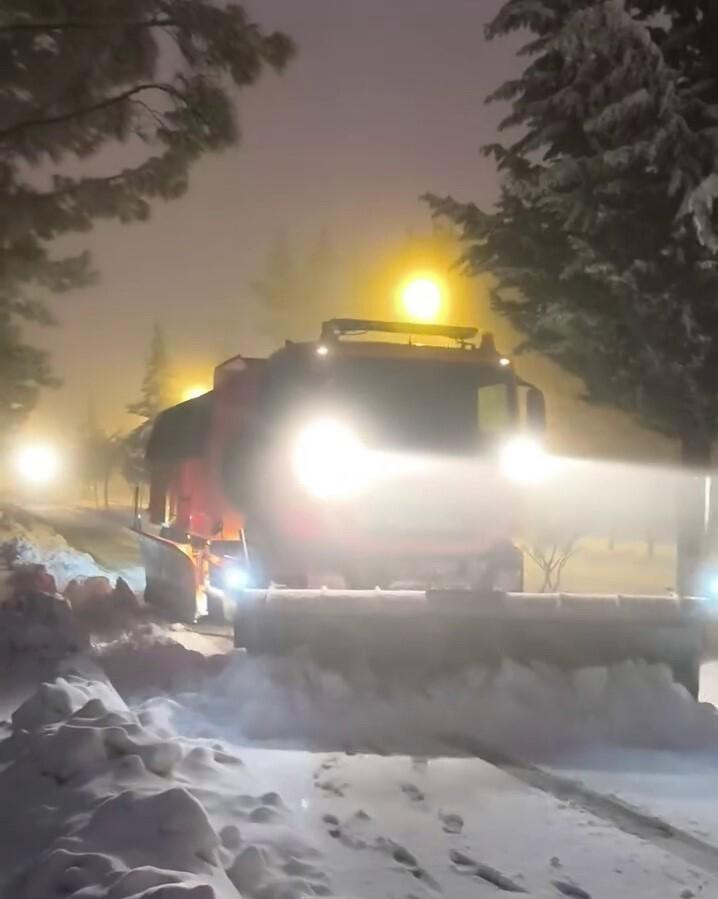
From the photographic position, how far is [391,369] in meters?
9.28

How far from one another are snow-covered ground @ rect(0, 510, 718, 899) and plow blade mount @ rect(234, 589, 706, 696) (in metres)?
0.16

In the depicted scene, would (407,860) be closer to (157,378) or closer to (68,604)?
(68,604)

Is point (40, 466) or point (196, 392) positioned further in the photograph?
point (40, 466)

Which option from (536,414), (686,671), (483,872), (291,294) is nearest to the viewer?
(483,872)

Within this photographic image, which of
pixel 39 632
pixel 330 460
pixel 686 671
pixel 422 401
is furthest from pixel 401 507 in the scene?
pixel 39 632

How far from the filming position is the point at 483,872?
14.4 feet

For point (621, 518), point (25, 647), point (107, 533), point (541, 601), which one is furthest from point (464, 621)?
point (107, 533)

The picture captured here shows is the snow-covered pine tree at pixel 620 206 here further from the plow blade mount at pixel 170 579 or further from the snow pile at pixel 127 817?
the snow pile at pixel 127 817

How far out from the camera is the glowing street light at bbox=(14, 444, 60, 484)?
420 ft

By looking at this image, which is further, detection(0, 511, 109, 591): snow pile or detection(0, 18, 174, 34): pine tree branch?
detection(0, 511, 109, 591): snow pile

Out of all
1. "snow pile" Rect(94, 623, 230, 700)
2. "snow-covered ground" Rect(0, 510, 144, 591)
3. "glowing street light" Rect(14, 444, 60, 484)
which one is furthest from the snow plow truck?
"glowing street light" Rect(14, 444, 60, 484)

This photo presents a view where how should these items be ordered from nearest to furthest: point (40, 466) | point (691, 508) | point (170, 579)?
point (170, 579)
point (691, 508)
point (40, 466)

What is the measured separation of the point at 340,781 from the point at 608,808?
1.42 meters

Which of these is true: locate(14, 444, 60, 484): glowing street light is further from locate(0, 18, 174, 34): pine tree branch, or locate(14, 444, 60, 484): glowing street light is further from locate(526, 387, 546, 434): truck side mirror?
locate(526, 387, 546, 434): truck side mirror
